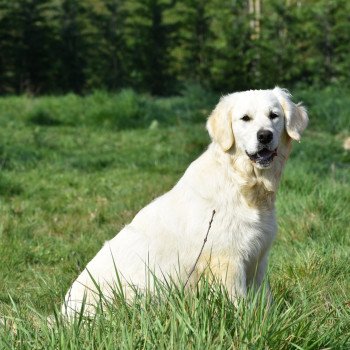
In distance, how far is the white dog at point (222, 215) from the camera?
3.47 metres

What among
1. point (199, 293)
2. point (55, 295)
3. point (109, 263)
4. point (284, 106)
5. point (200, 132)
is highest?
point (284, 106)

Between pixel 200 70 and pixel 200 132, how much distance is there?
1684cm

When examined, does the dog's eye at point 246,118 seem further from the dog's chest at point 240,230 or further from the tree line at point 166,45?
the tree line at point 166,45

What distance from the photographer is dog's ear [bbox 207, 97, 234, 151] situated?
12.4ft

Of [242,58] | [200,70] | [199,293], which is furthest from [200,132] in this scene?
[200,70]

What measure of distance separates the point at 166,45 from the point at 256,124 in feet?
85.0

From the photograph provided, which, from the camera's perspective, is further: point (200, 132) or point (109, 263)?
point (200, 132)

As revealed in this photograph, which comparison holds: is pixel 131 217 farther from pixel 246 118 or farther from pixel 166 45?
pixel 166 45

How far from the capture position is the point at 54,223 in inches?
245

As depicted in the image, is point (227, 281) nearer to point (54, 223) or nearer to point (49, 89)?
point (54, 223)

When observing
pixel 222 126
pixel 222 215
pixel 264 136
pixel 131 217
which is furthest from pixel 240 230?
pixel 131 217

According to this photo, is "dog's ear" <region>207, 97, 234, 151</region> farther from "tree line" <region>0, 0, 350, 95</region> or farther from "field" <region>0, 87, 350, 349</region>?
"tree line" <region>0, 0, 350, 95</region>

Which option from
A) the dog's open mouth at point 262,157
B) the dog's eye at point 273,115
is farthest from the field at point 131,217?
the dog's eye at point 273,115

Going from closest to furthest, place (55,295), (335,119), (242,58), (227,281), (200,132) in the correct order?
(227,281) < (55,295) < (200,132) < (335,119) < (242,58)
